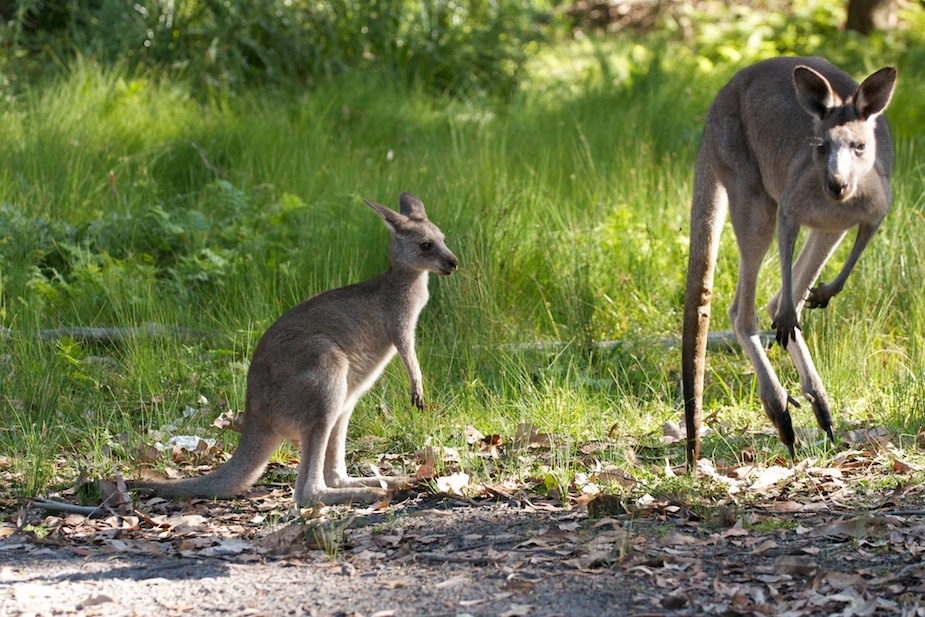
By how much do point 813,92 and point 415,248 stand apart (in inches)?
71.6

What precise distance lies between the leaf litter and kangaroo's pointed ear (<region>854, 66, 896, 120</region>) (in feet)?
5.10

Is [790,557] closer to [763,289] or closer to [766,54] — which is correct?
[763,289]

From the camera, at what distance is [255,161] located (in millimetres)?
9156

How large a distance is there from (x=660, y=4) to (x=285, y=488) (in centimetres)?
1326

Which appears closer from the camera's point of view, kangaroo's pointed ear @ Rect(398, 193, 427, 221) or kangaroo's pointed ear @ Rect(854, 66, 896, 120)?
kangaroo's pointed ear @ Rect(854, 66, 896, 120)

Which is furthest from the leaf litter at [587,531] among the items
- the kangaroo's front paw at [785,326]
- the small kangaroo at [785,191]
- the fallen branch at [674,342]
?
the fallen branch at [674,342]

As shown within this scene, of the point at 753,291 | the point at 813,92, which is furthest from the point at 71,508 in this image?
the point at 813,92

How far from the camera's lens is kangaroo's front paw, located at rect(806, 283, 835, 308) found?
15.3 ft

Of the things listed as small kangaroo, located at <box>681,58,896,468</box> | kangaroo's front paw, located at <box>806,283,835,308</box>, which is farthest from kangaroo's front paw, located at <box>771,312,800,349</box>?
kangaroo's front paw, located at <box>806,283,835,308</box>

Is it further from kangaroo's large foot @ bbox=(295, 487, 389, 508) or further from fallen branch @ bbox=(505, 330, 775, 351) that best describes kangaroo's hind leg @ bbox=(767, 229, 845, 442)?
kangaroo's large foot @ bbox=(295, 487, 389, 508)

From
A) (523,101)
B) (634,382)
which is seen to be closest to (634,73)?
(523,101)

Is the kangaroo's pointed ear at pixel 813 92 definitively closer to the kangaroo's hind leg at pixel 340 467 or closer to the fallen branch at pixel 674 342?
the kangaroo's hind leg at pixel 340 467

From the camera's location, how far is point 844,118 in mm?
4309

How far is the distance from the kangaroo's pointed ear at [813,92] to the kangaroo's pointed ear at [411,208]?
1.78m
